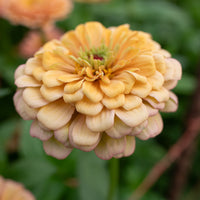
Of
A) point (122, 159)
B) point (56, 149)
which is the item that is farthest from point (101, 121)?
point (122, 159)

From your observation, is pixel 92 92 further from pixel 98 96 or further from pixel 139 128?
pixel 139 128

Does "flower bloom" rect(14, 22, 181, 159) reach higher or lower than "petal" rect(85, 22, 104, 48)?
lower

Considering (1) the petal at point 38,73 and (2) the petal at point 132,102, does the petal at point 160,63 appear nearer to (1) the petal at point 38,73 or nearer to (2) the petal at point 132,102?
(2) the petal at point 132,102

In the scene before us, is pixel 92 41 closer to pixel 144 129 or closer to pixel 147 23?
pixel 144 129

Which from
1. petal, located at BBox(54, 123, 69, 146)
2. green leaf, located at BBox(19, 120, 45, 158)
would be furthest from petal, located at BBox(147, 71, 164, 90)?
green leaf, located at BBox(19, 120, 45, 158)

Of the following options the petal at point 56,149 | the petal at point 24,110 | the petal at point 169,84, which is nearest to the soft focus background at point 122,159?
the petal at point 24,110

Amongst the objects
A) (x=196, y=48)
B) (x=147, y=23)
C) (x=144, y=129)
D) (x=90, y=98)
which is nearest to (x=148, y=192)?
(x=144, y=129)

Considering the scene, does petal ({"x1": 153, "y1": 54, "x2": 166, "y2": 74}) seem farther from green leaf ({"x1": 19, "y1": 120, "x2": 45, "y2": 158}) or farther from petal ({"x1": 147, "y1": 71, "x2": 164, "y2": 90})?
green leaf ({"x1": 19, "y1": 120, "x2": 45, "y2": 158})
